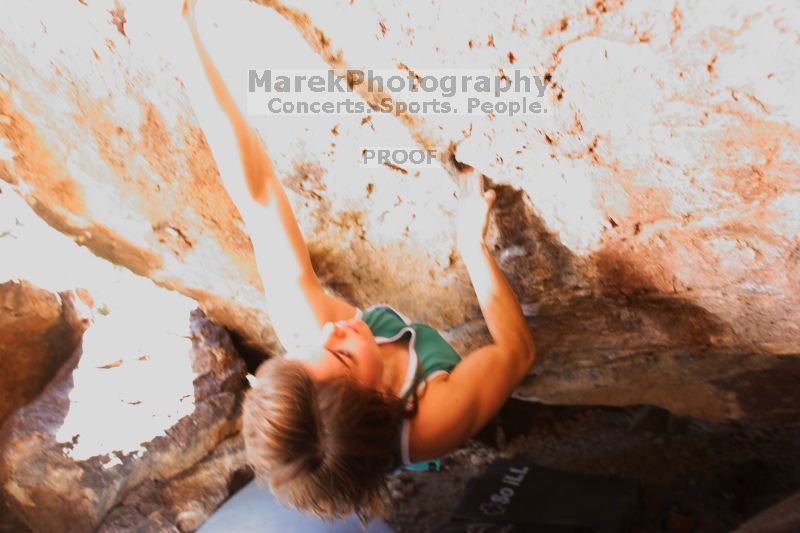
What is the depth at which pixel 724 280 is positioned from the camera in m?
1.44

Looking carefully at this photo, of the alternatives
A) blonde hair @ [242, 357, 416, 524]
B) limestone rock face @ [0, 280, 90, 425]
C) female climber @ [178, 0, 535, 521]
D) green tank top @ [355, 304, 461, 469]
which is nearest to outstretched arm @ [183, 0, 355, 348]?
female climber @ [178, 0, 535, 521]

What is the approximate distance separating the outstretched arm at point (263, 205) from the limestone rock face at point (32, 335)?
1.50 m

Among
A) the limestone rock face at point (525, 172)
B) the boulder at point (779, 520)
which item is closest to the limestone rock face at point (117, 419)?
the limestone rock face at point (525, 172)

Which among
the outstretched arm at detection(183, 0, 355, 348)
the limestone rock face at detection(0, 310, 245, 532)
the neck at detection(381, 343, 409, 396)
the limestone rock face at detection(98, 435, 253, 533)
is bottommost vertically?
the limestone rock face at detection(98, 435, 253, 533)

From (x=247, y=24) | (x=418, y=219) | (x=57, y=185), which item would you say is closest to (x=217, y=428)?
(x=57, y=185)

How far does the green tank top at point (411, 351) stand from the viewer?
4.51ft

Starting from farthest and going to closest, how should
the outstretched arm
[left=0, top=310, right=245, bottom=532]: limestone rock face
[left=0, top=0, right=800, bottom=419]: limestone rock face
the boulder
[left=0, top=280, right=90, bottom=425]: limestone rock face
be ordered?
[left=0, top=280, right=90, bottom=425]: limestone rock face → [left=0, top=310, right=245, bottom=532]: limestone rock face → the boulder → the outstretched arm → [left=0, top=0, right=800, bottom=419]: limestone rock face

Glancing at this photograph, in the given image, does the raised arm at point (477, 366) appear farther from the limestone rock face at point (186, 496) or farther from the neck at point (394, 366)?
the limestone rock face at point (186, 496)

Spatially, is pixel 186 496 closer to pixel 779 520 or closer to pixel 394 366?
pixel 394 366

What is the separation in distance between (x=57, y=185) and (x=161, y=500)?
1.22 meters

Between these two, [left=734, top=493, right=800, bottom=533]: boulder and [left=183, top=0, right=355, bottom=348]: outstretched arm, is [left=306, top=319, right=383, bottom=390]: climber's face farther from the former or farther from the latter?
[left=734, top=493, right=800, bottom=533]: boulder

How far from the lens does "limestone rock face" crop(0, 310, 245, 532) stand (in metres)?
2.18

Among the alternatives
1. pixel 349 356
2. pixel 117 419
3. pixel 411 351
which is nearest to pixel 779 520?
pixel 411 351

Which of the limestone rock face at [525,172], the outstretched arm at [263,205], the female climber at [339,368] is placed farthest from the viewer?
the outstretched arm at [263,205]
